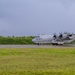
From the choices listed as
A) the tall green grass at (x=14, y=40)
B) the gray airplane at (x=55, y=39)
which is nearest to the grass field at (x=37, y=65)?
the gray airplane at (x=55, y=39)

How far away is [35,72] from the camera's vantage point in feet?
60.0

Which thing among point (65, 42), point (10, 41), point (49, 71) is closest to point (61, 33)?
point (65, 42)

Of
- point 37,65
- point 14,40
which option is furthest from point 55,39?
Answer: point 37,65

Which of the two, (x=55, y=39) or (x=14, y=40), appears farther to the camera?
(x=14, y=40)

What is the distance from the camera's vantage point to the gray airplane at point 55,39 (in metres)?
74.1

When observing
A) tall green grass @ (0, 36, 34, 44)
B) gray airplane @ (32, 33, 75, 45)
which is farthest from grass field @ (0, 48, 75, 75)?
tall green grass @ (0, 36, 34, 44)

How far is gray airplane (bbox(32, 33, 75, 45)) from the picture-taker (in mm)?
74125

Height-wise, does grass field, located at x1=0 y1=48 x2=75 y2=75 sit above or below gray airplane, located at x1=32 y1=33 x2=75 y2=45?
below

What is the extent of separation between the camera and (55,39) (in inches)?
2982

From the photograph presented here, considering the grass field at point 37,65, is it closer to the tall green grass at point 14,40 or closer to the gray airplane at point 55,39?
the gray airplane at point 55,39

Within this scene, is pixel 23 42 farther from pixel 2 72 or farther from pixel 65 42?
pixel 2 72

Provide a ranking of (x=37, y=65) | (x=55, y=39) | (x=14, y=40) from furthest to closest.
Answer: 1. (x=14, y=40)
2. (x=55, y=39)
3. (x=37, y=65)

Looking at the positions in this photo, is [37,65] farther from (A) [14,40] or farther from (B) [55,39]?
(A) [14,40]

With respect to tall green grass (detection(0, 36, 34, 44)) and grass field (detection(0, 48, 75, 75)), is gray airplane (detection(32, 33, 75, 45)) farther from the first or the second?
grass field (detection(0, 48, 75, 75))
